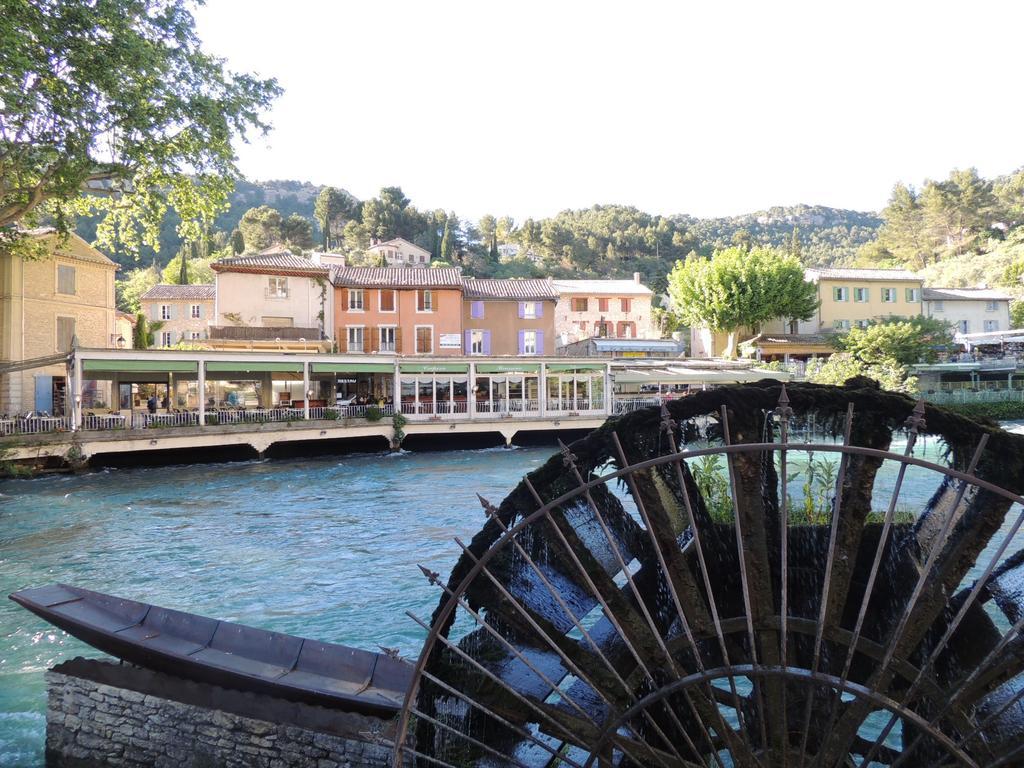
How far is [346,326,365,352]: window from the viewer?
37812mm

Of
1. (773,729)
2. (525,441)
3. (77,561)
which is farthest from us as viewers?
(525,441)

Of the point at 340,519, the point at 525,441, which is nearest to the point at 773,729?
Result: the point at 340,519

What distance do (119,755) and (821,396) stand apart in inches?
235

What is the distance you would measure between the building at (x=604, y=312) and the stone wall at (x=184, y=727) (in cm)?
4266

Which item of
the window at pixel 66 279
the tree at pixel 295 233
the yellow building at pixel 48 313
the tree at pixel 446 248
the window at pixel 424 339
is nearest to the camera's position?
the yellow building at pixel 48 313

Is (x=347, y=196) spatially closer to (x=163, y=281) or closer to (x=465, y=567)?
(x=163, y=281)

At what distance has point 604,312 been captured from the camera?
48.0m

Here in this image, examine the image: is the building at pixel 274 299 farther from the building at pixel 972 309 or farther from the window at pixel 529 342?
the building at pixel 972 309

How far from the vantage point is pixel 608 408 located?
3131cm

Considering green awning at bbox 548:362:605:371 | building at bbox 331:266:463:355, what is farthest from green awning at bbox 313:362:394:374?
building at bbox 331:266:463:355

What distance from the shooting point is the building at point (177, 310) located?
51281mm

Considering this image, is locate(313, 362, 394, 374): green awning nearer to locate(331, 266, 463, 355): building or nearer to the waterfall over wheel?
locate(331, 266, 463, 355): building

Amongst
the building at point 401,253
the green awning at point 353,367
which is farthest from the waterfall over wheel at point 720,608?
the building at point 401,253

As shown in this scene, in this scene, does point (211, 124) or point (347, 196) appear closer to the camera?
point (211, 124)
